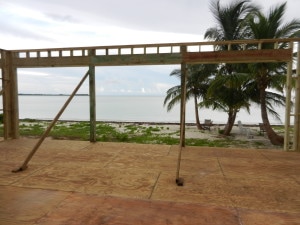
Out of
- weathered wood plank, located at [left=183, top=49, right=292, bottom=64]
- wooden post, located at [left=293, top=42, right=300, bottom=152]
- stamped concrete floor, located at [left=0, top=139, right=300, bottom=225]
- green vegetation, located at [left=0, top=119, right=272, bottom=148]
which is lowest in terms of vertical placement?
green vegetation, located at [left=0, top=119, right=272, bottom=148]

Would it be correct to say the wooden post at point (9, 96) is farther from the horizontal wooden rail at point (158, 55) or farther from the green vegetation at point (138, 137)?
the green vegetation at point (138, 137)

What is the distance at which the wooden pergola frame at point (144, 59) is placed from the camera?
5828 millimetres

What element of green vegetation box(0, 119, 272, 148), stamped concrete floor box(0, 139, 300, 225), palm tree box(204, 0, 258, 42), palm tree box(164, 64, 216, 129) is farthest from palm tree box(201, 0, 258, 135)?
stamped concrete floor box(0, 139, 300, 225)

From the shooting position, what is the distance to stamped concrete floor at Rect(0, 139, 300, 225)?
107 inches

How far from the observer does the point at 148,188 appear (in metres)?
3.55

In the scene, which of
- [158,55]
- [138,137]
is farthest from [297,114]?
[138,137]

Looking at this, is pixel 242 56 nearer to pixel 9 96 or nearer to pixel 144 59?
pixel 144 59

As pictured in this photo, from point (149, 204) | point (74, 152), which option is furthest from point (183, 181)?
A: point (74, 152)

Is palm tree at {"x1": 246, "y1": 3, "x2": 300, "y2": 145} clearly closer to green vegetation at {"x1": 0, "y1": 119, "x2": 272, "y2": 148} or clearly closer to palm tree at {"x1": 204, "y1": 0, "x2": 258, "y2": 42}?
palm tree at {"x1": 204, "y1": 0, "x2": 258, "y2": 42}

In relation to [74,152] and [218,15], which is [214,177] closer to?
[74,152]

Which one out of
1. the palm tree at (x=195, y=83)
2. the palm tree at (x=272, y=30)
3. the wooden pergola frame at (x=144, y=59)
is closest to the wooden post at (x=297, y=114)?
the wooden pergola frame at (x=144, y=59)

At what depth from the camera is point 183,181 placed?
12.6ft

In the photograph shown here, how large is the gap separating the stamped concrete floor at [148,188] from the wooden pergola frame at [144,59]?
1286mm

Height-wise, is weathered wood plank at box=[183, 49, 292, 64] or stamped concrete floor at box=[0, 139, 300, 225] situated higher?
weathered wood plank at box=[183, 49, 292, 64]
